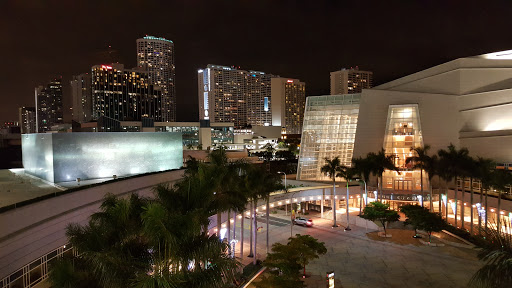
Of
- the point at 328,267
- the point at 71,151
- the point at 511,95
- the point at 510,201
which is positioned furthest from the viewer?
the point at 511,95

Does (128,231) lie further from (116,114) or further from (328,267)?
(116,114)

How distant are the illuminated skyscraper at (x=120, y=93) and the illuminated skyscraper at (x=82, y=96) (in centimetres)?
516

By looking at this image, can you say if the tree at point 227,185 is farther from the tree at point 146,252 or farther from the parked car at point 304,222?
the parked car at point 304,222

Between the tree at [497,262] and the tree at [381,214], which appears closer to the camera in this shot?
the tree at [497,262]

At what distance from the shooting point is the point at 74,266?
9.55 m

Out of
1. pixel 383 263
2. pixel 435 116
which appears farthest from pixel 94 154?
pixel 435 116

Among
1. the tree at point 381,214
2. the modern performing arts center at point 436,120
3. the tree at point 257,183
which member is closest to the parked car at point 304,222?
the tree at point 381,214

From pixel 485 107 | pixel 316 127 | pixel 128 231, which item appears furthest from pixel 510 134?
pixel 128 231

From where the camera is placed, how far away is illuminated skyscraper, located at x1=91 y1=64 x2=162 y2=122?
529ft

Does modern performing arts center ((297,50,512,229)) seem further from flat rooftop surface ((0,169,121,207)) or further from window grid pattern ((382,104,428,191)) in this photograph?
flat rooftop surface ((0,169,121,207))

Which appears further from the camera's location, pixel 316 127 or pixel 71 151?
pixel 316 127

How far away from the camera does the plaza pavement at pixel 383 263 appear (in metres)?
23.7

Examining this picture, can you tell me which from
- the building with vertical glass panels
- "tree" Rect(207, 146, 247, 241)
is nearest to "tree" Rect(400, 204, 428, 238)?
the building with vertical glass panels

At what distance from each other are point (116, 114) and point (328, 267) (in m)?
166
